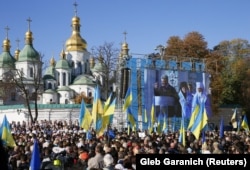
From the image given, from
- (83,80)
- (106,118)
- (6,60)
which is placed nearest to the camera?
(106,118)

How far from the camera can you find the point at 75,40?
8819 centimetres

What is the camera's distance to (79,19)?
3445 inches

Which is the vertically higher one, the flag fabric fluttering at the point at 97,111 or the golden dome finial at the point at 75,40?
the golden dome finial at the point at 75,40

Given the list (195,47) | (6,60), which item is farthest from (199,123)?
(6,60)

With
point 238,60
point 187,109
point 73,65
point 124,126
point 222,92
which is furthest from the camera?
point 73,65

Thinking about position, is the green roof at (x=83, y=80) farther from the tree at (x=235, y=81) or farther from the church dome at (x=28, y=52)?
the tree at (x=235, y=81)

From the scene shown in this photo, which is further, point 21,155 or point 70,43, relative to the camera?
point 70,43

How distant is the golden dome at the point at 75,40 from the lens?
87438mm

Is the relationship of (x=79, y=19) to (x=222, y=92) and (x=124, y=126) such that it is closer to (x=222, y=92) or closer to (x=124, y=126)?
(x=222, y=92)

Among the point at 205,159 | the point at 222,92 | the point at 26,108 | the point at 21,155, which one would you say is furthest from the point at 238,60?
the point at 205,159

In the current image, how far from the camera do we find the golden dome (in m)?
87.4

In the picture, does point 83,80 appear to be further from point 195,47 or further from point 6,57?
point 195,47

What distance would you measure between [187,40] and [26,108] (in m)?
18.7

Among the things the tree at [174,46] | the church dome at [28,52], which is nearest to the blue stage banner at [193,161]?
the tree at [174,46]
